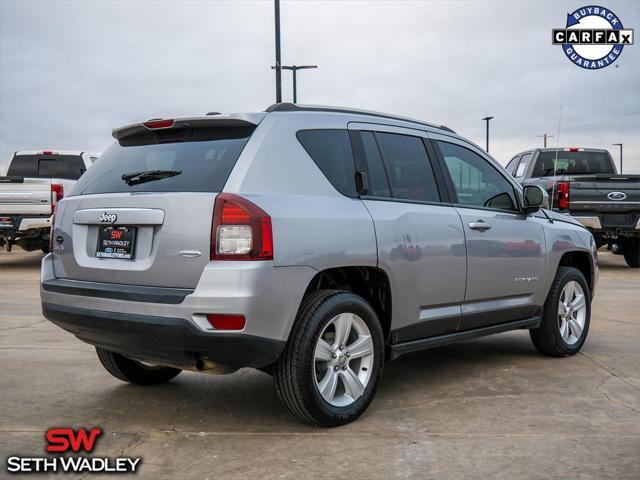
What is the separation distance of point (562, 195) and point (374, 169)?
8999mm

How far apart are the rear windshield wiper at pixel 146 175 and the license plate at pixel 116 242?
0.32 meters

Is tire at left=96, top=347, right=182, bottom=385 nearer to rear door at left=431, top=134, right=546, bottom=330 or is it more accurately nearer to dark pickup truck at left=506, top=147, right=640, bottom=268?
rear door at left=431, top=134, right=546, bottom=330

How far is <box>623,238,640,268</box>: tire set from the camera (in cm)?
1447

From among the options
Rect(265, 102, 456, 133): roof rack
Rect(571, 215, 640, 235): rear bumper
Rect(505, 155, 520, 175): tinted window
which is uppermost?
Rect(505, 155, 520, 175): tinted window

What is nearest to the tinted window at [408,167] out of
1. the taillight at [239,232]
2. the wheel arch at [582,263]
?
the taillight at [239,232]

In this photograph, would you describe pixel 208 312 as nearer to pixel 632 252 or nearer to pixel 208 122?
pixel 208 122

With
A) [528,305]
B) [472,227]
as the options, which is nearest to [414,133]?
[472,227]

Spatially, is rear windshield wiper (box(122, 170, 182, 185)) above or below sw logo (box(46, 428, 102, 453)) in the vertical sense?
above

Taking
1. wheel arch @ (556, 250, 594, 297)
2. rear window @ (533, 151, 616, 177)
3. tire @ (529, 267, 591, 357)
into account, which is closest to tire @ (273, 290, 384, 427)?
tire @ (529, 267, 591, 357)

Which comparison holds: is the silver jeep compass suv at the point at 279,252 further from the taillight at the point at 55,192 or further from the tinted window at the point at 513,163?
the tinted window at the point at 513,163

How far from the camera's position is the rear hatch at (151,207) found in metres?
4.02

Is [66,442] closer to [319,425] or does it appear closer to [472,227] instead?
[319,425]

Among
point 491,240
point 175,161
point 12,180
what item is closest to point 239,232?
point 175,161

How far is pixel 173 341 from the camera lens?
3979 millimetres
